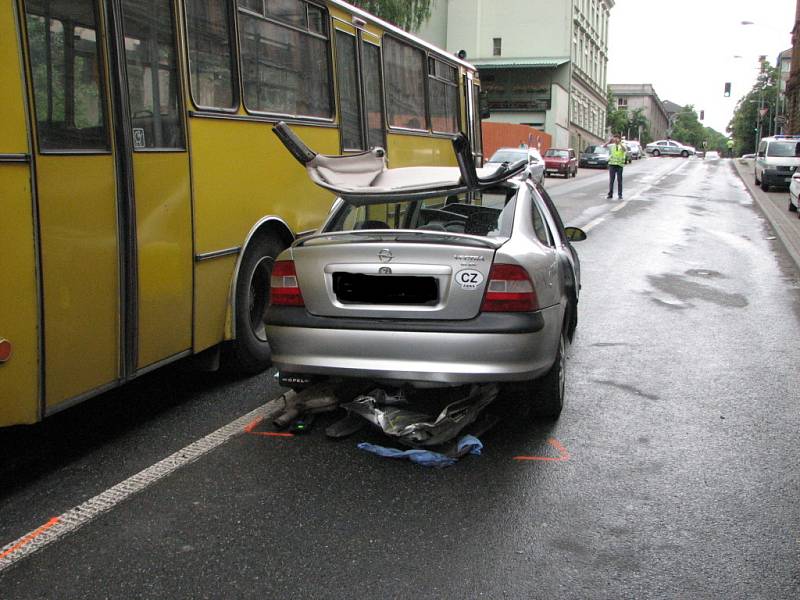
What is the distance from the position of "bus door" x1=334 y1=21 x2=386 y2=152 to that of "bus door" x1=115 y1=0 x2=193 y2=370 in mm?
2956

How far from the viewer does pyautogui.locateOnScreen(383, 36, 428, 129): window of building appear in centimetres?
985

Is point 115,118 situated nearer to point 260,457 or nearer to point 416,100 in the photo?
point 260,457

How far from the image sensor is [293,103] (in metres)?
7.31

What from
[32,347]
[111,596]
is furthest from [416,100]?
[111,596]

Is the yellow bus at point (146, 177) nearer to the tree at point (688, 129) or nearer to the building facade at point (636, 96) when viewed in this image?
the building facade at point (636, 96)

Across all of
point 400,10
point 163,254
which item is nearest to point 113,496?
point 163,254

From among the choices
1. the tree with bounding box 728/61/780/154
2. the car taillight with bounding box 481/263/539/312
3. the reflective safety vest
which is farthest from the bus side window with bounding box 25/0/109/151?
the tree with bounding box 728/61/780/154

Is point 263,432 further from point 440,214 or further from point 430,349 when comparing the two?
point 440,214

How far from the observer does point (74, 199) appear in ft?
14.5

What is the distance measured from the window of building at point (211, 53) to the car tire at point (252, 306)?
1126 mm

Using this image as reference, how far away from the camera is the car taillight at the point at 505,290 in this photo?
464cm

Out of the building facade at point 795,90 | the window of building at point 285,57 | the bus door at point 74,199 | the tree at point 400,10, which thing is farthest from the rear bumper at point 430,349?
the building facade at point 795,90

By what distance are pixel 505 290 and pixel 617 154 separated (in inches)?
930

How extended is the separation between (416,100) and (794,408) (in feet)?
21.3
